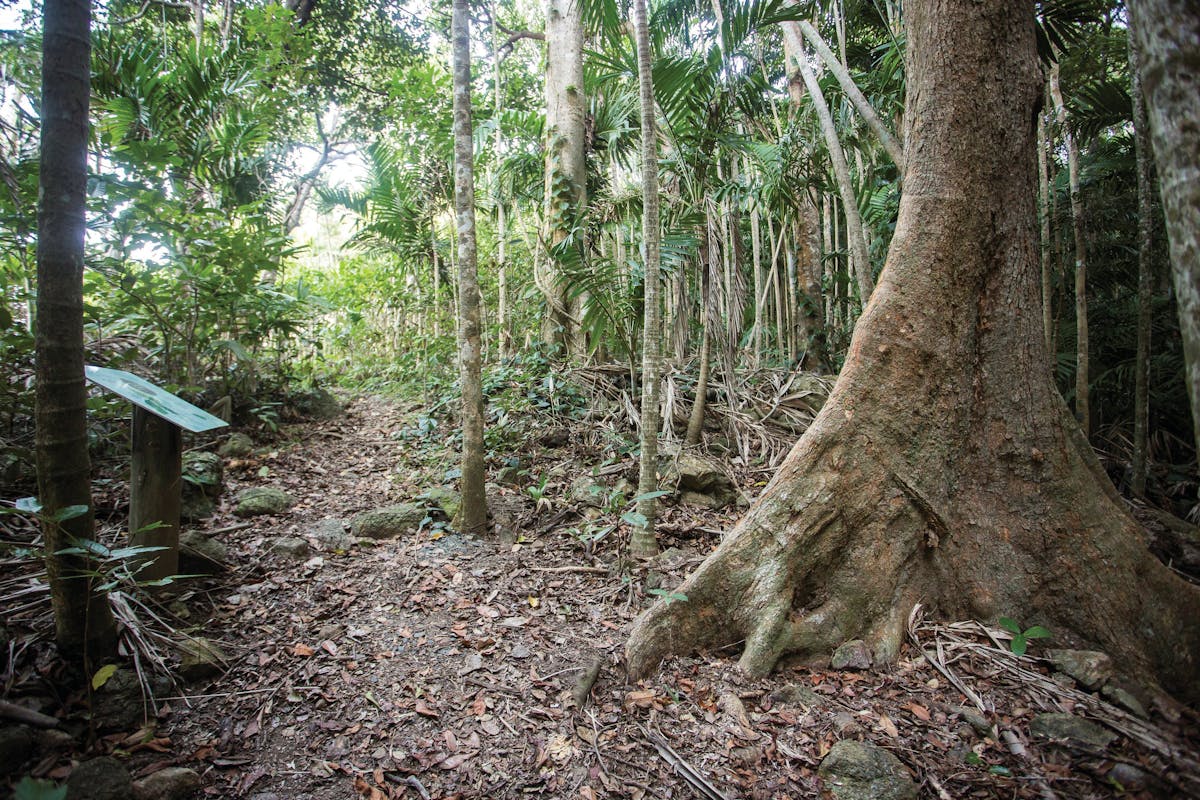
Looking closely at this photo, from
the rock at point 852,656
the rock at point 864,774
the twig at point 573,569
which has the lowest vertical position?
the rock at point 864,774

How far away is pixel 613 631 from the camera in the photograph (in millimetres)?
2842

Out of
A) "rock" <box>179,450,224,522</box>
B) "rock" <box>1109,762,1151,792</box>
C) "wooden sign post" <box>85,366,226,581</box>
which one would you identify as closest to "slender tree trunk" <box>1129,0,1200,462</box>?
"rock" <box>1109,762,1151,792</box>

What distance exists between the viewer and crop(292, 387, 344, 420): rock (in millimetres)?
6176

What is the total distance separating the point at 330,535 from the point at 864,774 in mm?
3359

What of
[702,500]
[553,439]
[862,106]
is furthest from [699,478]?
[862,106]

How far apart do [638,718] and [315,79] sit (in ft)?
35.4

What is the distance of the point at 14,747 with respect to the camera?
173 centimetres

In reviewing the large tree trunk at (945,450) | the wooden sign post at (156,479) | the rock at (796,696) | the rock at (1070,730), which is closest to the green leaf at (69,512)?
the wooden sign post at (156,479)

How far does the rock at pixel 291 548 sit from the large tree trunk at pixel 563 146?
3.19 metres

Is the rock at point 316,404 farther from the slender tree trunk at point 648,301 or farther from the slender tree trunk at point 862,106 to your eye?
the slender tree trunk at point 862,106

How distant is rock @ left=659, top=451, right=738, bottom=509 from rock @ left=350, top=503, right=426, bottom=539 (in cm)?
186

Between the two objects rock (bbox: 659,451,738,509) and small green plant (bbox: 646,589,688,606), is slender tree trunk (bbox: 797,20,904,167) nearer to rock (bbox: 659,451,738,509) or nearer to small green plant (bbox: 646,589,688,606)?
rock (bbox: 659,451,738,509)

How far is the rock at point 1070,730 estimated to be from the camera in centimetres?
194

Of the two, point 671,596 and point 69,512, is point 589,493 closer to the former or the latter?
point 671,596
